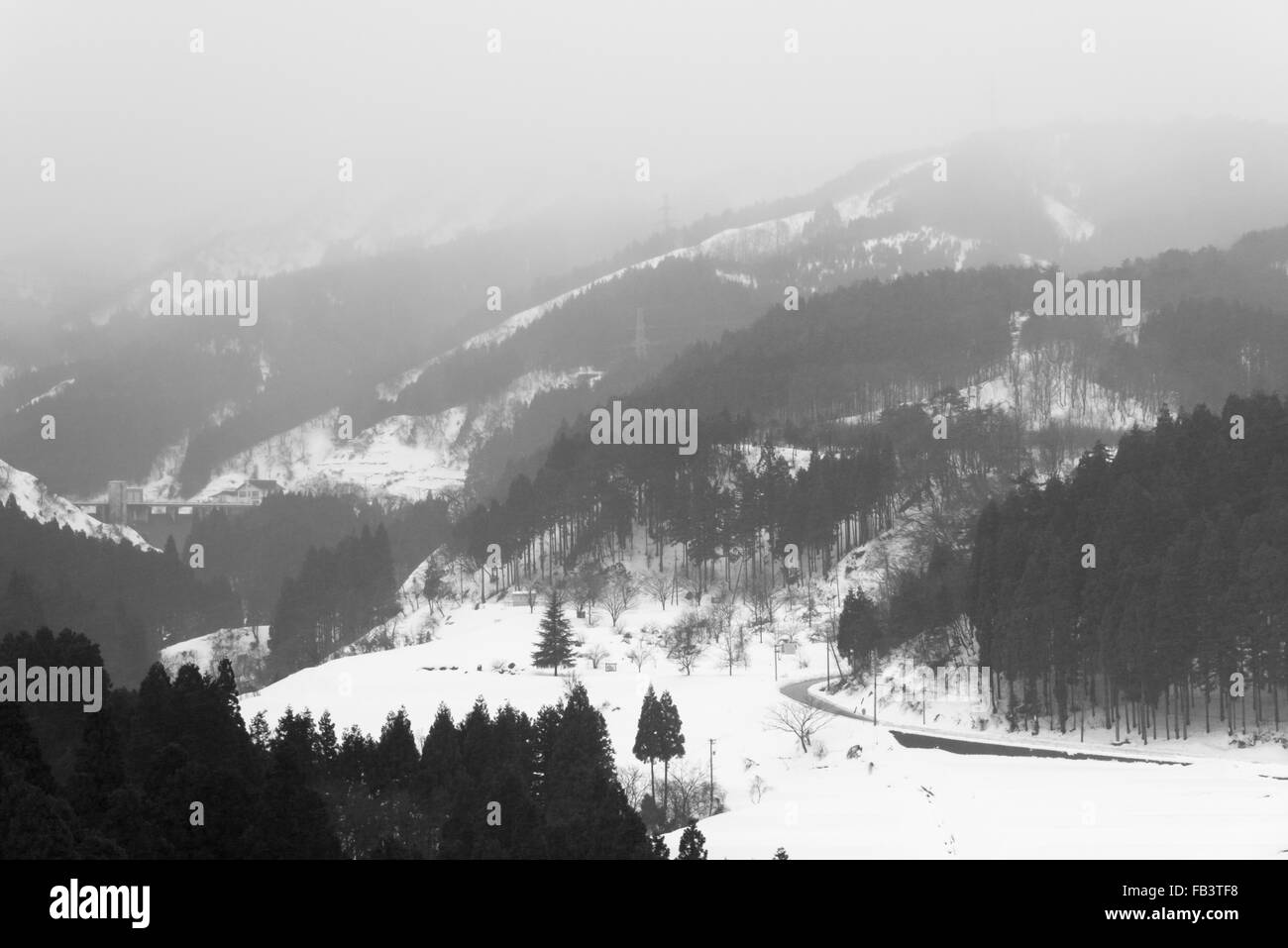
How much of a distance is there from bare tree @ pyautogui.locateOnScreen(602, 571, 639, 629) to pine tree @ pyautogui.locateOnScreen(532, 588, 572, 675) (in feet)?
38.2

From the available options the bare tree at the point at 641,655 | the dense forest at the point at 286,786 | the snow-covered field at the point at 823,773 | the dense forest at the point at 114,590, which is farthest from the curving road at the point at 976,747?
the dense forest at the point at 114,590

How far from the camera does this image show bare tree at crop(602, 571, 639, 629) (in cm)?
10100

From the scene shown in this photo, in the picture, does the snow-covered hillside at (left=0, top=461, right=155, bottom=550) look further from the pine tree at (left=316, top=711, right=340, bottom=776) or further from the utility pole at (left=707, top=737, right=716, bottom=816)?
the pine tree at (left=316, top=711, right=340, bottom=776)

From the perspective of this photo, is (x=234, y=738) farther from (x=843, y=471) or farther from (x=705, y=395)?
(x=705, y=395)

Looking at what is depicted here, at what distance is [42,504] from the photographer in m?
168

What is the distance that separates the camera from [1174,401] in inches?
5162

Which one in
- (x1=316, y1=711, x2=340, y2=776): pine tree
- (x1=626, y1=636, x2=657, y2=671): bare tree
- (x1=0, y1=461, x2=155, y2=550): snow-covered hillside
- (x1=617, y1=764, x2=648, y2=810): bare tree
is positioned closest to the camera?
(x1=316, y1=711, x2=340, y2=776): pine tree

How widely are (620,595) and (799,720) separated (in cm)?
3721

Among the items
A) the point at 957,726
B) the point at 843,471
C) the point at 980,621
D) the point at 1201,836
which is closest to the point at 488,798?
the point at 1201,836

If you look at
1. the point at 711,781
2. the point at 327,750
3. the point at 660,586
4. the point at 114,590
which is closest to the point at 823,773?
the point at 711,781

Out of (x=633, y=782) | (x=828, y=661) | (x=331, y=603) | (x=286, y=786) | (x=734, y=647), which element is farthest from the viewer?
(x=331, y=603)

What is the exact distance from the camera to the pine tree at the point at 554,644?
3391 inches

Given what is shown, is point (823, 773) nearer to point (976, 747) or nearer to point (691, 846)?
point (976, 747)

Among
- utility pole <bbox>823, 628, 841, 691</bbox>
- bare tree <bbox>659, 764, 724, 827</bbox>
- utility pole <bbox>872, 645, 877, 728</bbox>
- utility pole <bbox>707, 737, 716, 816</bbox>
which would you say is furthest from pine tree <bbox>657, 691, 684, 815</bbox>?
utility pole <bbox>823, 628, 841, 691</bbox>
